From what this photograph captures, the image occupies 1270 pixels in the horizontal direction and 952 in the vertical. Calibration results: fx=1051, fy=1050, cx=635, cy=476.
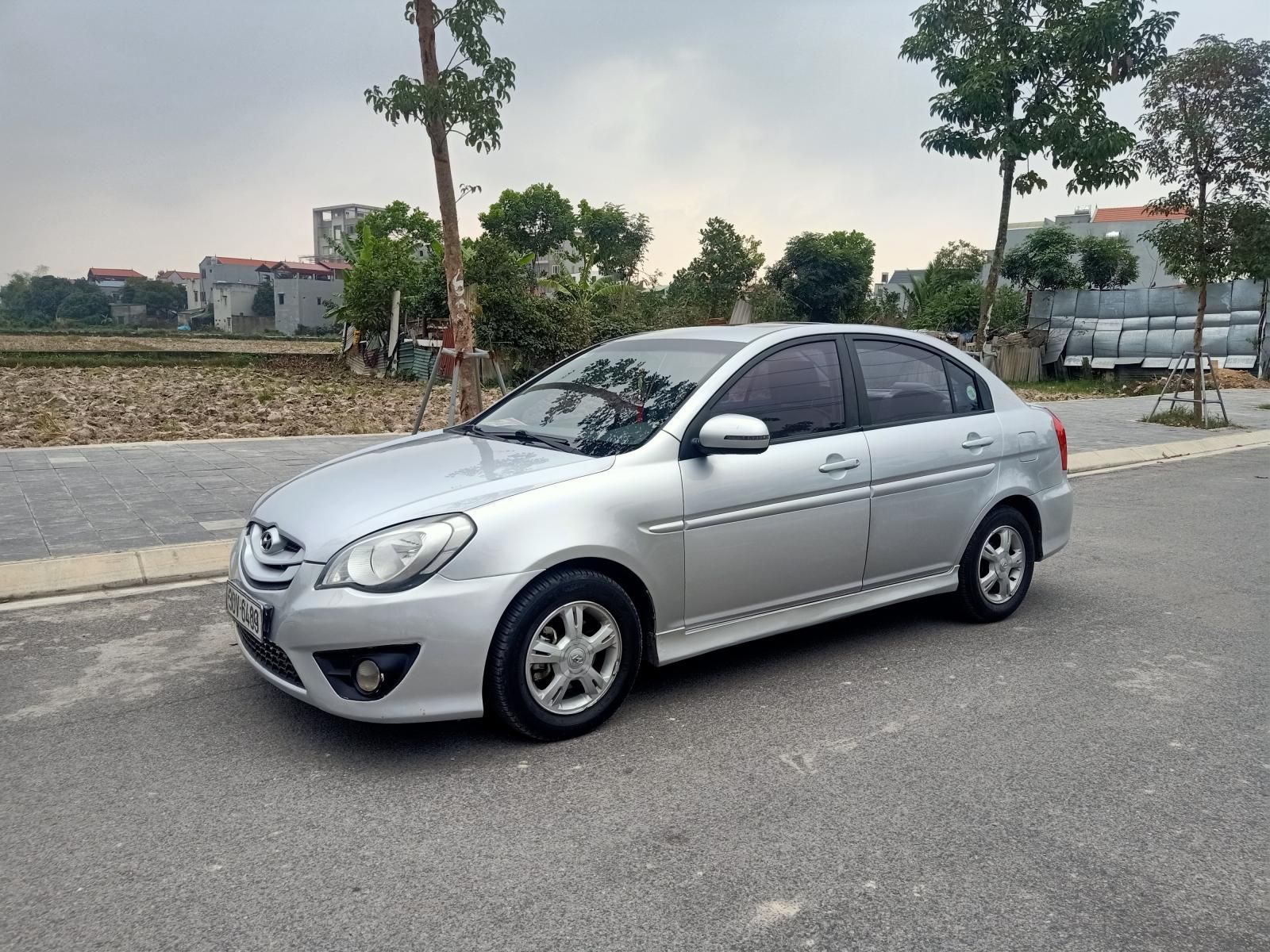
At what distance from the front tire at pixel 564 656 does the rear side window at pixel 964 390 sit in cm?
237

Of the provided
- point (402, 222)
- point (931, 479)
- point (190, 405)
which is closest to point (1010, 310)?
point (190, 405)

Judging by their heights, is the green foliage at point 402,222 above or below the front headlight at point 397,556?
above

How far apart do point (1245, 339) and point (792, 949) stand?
31775 millimetres

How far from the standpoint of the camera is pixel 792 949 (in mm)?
2666

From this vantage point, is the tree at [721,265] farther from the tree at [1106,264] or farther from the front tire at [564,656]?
the front tire at [564,656]

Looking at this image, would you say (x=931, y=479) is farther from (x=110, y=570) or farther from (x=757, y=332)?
(x=110, y=570)

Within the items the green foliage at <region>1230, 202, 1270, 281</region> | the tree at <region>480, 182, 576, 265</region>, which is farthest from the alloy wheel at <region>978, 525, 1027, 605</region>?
the tree at <region>480, 182, 576, 265</region>

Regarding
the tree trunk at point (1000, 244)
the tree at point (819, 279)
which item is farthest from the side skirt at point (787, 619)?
the tree at point (819, 279)

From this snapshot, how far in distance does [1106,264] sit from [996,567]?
3128cm

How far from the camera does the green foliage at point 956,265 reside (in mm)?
46269

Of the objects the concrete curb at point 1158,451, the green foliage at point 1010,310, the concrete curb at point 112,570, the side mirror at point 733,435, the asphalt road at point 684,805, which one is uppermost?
the green foliage at point 1010,310

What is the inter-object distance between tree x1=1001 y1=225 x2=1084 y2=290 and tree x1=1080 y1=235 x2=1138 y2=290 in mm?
405

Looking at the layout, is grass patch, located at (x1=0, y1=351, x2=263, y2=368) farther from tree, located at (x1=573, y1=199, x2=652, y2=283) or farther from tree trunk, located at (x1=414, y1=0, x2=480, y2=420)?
tree, located at (x1=573, y1=199, x2=652, y2=283)

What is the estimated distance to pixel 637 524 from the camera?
4070mm
